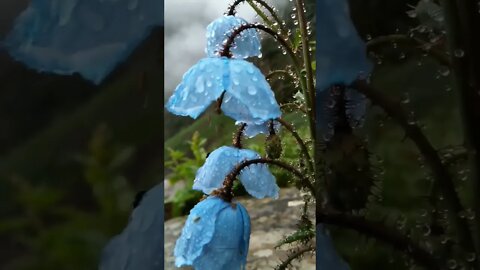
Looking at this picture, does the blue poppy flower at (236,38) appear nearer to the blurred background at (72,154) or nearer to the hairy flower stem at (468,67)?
the blurred background at (72,154)

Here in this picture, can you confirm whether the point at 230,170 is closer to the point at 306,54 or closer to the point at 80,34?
the point at 306,54

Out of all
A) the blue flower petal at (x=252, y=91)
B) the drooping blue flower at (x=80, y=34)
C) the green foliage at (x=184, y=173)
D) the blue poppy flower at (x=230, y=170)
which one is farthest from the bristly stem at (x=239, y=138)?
the green foliage at (x=184, y=173)

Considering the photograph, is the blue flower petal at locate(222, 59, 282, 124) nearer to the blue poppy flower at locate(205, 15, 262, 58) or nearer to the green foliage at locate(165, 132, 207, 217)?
the blue poppy flower at locate(205, 15, 262, 58)

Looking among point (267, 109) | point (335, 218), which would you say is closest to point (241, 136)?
point (267, 109)

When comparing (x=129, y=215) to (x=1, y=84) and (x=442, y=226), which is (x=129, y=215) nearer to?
(x=1, y=84)

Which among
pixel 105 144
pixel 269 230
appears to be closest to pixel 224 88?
pixel 105 144

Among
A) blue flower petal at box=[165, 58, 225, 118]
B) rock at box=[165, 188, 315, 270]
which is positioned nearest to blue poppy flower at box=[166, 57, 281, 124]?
blue flower petal at box=[165, 58, 225, 118]
